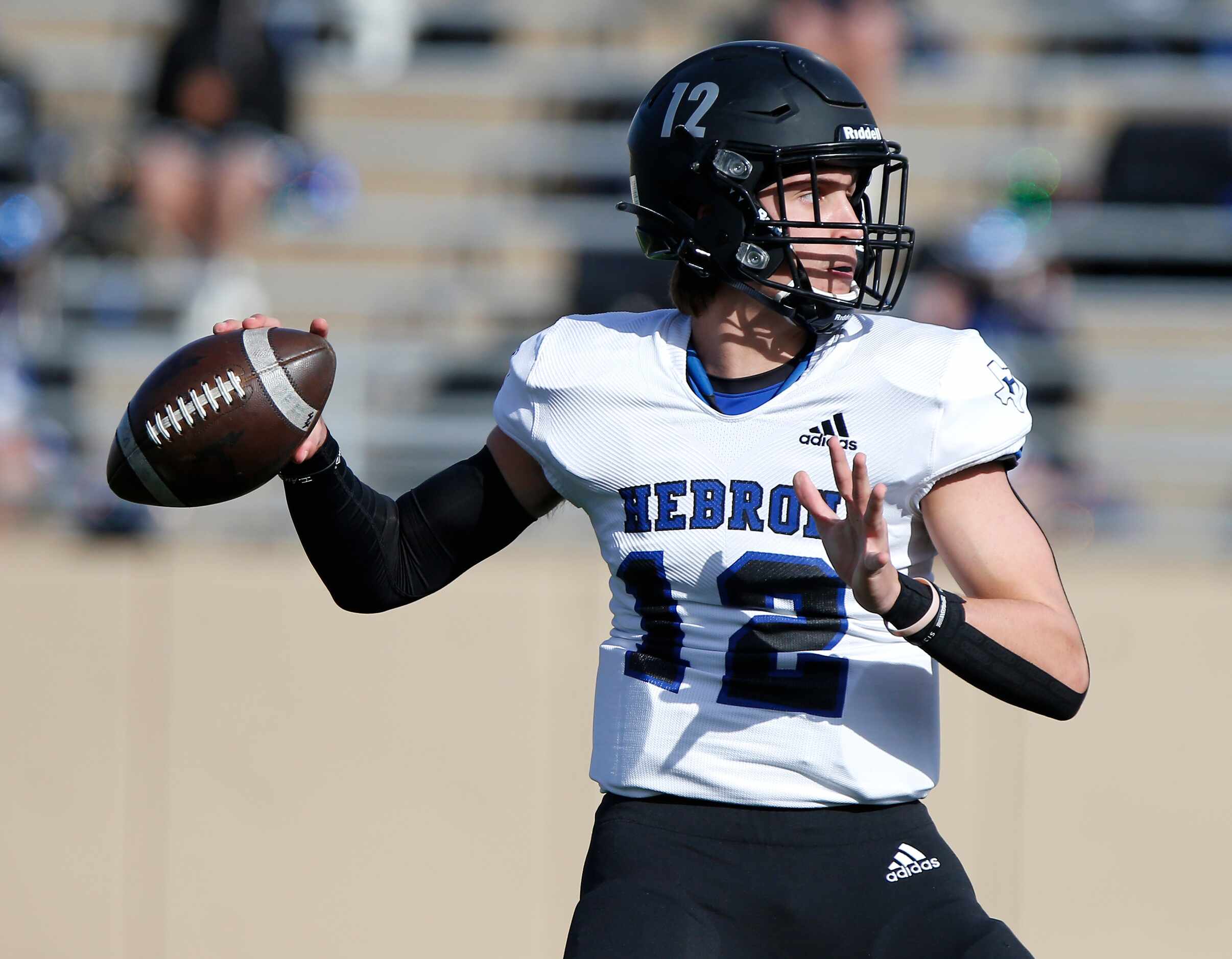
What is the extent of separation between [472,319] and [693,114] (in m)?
2.58

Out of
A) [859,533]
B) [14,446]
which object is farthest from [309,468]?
[14,446]

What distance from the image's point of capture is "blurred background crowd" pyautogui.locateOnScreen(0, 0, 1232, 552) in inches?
175

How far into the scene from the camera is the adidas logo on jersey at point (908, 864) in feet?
6.84

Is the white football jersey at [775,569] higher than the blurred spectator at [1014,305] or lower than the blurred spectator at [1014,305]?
lower

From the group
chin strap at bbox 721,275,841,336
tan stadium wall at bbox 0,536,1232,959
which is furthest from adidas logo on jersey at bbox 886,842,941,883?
tan stadium wall at bbox 0,536,1232,959

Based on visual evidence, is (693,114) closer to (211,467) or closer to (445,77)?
(211,467)

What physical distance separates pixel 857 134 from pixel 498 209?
2.73 metres

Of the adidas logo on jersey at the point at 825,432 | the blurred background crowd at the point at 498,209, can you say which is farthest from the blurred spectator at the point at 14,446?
the adidas logo on jersey at the point at 825,432

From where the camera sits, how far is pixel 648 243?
2.45 meters

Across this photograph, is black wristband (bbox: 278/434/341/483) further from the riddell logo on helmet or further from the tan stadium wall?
the tan stadium wall

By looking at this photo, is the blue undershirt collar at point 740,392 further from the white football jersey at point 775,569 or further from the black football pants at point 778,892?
the black football pants at point 778,892

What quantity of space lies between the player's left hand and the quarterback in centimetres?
1

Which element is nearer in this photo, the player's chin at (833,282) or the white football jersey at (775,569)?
the white football jersey at (775,569)

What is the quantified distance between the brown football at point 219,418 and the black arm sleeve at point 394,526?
0.09 metres
